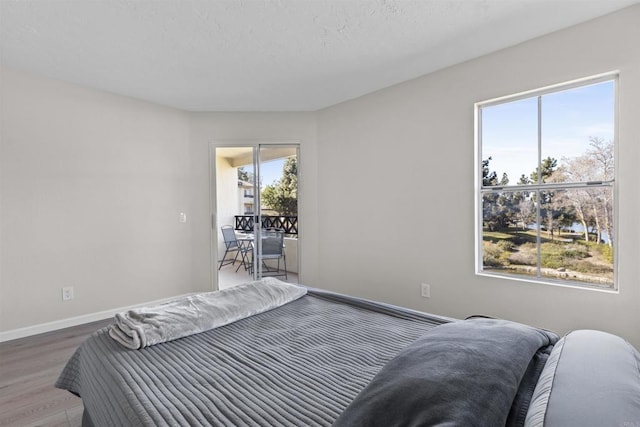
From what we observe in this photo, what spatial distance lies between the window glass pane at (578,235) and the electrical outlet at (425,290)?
967mm

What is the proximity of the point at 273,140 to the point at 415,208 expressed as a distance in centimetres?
210

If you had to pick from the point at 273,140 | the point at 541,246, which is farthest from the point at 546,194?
the point at 273,140

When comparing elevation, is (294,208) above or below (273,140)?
below

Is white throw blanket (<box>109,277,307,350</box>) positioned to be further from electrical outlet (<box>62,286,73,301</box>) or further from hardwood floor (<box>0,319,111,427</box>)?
electrical outlet (<box>62,286,73,301</box>)

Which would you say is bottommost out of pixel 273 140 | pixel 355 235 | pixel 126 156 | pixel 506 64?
pixel 355 235

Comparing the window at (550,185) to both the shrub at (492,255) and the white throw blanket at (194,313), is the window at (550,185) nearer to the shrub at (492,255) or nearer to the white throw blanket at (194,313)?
the shrub at (492,255)

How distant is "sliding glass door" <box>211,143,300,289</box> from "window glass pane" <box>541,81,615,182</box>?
2.78 metres

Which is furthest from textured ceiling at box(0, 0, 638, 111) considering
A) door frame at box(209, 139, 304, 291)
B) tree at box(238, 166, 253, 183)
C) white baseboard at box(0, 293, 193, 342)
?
white baseboard at box(0, 293, 193, 342)

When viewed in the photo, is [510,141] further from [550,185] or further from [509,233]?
[509,233]

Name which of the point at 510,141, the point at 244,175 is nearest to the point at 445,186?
the point at 510,141

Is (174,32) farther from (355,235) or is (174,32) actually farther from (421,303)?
(421,303)

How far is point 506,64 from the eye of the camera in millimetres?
2689

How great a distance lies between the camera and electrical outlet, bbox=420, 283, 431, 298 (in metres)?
3.18

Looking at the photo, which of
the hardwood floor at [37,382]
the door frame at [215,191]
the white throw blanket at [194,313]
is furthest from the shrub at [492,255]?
the hardwood floor at [37,382]
